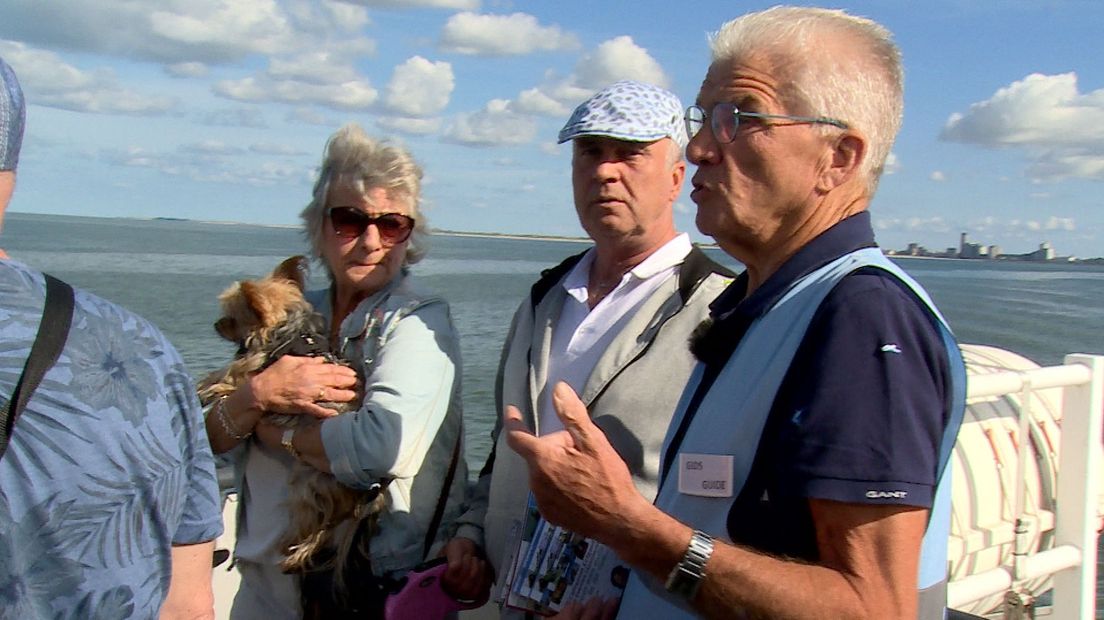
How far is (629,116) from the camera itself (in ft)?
9.12

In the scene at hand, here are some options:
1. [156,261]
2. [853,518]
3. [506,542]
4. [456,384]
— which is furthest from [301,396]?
[156,261]

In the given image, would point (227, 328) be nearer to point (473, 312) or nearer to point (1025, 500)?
point (1025, 500)

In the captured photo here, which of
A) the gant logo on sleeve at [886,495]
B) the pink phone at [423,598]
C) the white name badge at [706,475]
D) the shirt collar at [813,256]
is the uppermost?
the shirt collar at [813,256]

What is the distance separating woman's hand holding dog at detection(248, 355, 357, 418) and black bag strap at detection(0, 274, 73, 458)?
131cm

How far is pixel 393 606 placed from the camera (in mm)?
2723

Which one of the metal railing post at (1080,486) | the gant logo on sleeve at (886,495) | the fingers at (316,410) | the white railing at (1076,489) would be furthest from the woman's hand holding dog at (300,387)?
the metal railing post at (1080,486)

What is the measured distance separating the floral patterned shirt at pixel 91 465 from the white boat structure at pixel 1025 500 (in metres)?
1.95

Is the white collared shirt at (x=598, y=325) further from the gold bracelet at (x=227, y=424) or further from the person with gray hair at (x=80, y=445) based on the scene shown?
the person with gray hair at (x=80, y=445)

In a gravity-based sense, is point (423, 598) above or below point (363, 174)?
below

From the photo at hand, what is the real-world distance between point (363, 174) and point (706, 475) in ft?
5.82

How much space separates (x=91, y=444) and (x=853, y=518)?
114cm

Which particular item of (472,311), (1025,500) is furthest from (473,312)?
(1025,500)

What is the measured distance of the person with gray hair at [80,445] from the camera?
146cm

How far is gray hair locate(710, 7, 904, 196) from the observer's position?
169 cm
